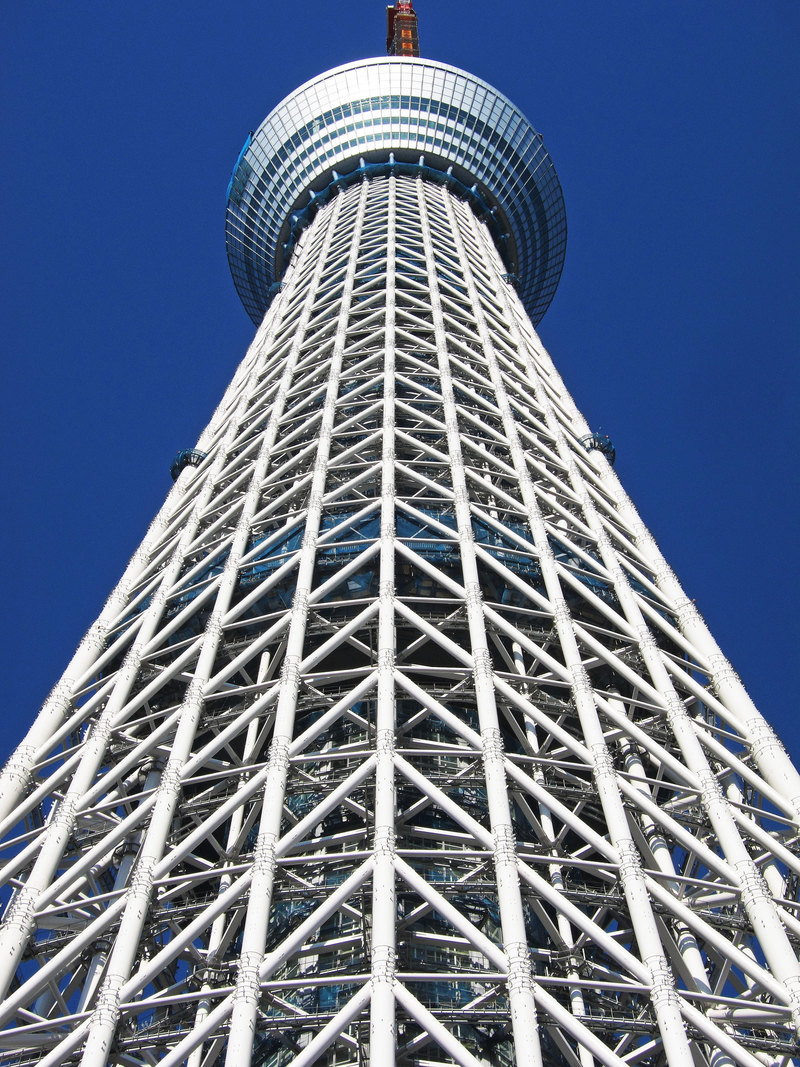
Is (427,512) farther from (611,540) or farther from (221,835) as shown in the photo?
(221,835)

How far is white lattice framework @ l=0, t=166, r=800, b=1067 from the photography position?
2181 cm

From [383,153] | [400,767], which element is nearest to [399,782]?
[400,767]

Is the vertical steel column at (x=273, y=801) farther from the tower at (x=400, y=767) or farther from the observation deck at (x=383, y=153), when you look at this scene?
the observation deck at (x=383, y=153)

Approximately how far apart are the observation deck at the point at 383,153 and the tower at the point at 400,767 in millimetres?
27921

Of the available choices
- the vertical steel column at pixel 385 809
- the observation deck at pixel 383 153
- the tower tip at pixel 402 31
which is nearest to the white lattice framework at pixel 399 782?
the vertical steel column at pixel 385 809

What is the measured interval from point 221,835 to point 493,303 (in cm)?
3552

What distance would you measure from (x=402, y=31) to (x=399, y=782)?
100346 millimetres

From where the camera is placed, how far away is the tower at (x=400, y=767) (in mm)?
21953

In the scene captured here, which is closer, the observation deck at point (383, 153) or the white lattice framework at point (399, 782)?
the white lattice framework at point (399, 782)

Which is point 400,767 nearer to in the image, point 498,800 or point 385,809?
point 385,809

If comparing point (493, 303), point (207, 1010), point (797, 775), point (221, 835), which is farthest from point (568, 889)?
point (493, 303)

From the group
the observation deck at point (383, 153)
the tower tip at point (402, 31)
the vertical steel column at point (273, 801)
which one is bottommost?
the vertical steel column at point (273, 801)

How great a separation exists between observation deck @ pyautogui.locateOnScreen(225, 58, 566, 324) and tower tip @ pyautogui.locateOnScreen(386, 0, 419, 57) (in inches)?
1113

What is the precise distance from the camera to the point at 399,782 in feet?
97.5
